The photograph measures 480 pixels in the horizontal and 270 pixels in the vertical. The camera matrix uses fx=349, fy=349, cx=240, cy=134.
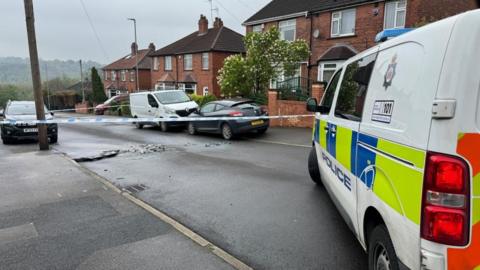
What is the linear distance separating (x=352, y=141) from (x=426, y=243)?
53.2 inches

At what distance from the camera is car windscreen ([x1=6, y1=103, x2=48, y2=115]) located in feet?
45.0

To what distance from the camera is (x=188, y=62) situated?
35.1 metres

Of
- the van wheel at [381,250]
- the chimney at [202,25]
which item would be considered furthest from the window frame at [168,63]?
the van wheel at [381,250]

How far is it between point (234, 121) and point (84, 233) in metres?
8.51

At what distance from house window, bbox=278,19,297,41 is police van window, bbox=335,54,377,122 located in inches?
770

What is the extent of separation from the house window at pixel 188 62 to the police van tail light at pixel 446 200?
111 ft

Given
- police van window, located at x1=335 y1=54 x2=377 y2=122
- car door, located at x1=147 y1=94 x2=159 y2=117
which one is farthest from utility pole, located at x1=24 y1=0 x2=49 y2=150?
police van window, located at x1=335 y1=54 x2=377 y2=122

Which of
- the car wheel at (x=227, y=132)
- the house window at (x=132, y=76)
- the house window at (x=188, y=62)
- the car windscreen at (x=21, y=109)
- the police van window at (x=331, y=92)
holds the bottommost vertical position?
the car wheel at (x=227, y=132)

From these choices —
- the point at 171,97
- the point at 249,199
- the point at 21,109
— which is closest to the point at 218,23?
the point at 171,97

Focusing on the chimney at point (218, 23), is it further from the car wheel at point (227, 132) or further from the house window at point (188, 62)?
the car wheel at point (227, 132)

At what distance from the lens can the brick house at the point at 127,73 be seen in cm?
4978

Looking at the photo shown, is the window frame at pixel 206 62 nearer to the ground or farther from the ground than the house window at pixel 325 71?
farther from the ground

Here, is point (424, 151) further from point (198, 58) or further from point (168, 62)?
point (168, 62)

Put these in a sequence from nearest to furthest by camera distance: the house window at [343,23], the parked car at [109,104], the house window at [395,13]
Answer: the house window at [395,13], the house window at [343,23], the parked car at [109,104]
